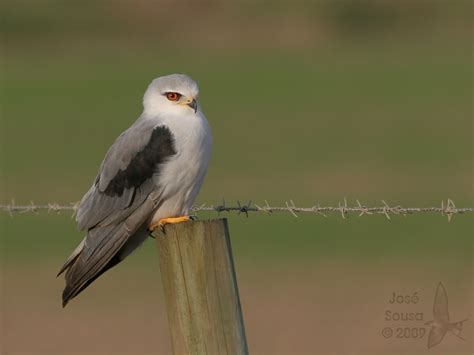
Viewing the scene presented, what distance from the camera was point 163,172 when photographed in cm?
717

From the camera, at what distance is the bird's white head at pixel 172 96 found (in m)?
7.46

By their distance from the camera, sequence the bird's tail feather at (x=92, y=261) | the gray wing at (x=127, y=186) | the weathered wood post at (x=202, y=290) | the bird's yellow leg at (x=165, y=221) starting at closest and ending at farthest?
the weathered wood post at (x=202, y=290)
the bird's tail feather at (x=92, y=261)
the bird's yellow leg at (x=165, y=221)
the gray wing at (x=127, y=186)

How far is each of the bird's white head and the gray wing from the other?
0.88 ft

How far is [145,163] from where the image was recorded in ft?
23.6

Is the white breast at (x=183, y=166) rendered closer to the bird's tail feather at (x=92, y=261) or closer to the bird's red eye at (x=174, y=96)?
the bird's red eye at (x=174, y=96)

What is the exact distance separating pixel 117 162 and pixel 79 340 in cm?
617

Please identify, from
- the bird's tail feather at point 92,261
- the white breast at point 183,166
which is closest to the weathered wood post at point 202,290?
the bird's tail feather at point 92,261

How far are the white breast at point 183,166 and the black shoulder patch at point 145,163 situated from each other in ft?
0.15

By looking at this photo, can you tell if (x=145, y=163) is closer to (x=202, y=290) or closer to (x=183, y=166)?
(x=183, y=166)

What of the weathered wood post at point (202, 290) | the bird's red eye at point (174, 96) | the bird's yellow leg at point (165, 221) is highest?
the bird's red eye at point (174, 96)

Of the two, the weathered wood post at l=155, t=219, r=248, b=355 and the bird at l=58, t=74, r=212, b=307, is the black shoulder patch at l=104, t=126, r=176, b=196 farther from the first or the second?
the weathered wood post at l=155, t=219, r=248, b=355

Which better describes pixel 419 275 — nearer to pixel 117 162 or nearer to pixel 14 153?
pixel 117 162

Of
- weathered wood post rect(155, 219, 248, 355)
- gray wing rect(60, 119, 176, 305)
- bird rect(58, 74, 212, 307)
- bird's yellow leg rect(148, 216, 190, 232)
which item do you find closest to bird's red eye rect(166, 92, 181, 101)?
bird rect(58, 74, 212, 307)

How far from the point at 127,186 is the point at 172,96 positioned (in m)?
0.72
